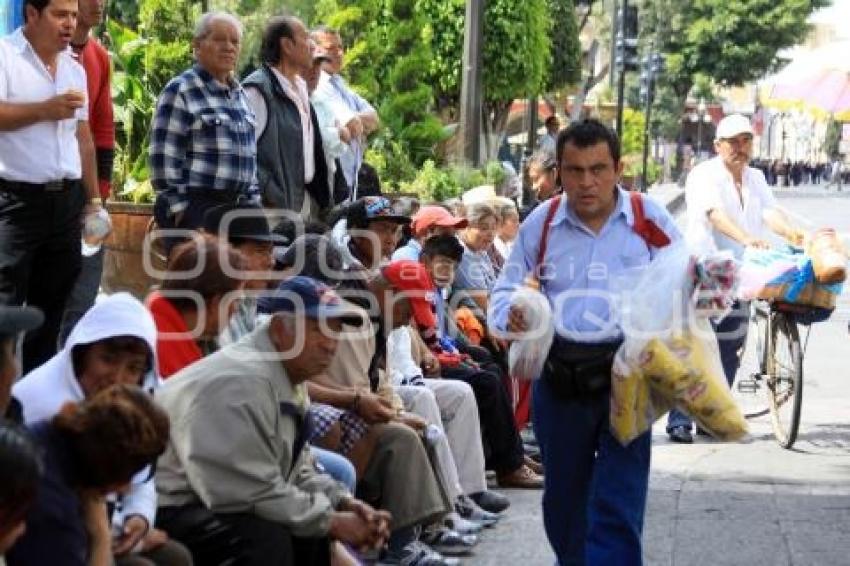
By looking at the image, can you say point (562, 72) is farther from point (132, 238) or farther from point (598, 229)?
point (598, 229)

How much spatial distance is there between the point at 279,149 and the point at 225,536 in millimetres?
4118

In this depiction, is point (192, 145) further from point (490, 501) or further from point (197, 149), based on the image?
point (490, 501)

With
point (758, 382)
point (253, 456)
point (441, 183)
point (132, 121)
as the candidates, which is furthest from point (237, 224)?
point (441, 183)

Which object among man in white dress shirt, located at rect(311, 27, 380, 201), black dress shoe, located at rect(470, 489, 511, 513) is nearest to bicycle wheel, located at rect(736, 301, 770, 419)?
man in white dress shirt, located at rect(311, 27, 380, 201)

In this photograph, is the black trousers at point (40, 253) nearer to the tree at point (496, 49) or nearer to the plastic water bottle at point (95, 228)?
the plastic water bottle at point (95, 228)

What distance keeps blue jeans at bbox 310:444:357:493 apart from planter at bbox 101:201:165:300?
4.74m


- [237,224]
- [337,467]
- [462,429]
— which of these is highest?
[237,224]

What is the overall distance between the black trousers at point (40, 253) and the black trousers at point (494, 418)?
7.54 feet

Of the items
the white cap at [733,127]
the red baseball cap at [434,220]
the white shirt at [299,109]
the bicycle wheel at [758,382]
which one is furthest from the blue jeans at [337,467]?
the bicycle wheel at [758,382]

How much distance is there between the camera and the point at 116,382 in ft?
15.5

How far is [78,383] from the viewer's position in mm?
4703

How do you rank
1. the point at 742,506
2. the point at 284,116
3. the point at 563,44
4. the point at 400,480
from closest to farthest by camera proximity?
the point at 400,480 < the point at 742,506 < the point at 284,116 < the point at 563,44

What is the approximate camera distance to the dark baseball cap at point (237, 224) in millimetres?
6535

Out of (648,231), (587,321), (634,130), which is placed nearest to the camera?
(587,321)
